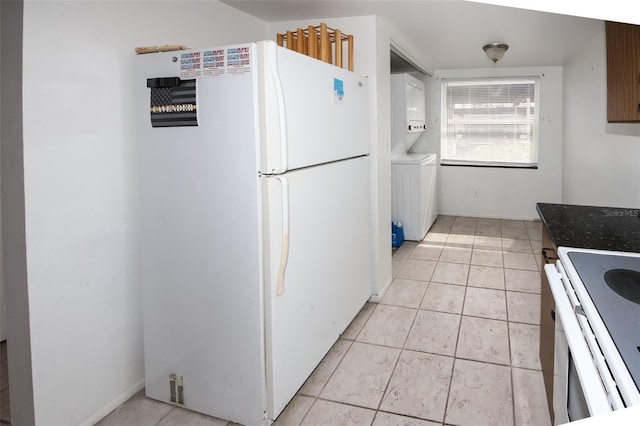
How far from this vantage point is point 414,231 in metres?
5.13

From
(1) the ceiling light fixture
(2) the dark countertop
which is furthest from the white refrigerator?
(1) the ceiling light fixture

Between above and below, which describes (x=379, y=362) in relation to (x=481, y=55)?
below

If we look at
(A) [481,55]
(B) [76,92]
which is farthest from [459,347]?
(A) [481,55]

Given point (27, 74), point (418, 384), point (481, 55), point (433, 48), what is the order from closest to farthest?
point (27, 74), point (418, 384), point (433, 48), point (481, 55)

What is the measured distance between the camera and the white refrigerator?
69.9 inches

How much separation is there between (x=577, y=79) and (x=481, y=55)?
1.07 metres

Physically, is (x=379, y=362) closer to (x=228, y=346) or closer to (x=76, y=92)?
(x=228, y=346)

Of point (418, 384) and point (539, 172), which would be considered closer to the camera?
point (418, 384)

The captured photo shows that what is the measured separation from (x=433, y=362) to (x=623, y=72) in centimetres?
178

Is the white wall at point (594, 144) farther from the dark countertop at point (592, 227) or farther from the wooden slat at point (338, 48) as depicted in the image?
the wooden slat at point (338, 48)

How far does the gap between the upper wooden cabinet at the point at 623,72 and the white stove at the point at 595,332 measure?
0.75m

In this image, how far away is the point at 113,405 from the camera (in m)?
2.08

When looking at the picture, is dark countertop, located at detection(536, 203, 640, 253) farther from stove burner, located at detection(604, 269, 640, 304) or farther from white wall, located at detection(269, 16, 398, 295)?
white wall, located at detection(269, 16, 398, 295)

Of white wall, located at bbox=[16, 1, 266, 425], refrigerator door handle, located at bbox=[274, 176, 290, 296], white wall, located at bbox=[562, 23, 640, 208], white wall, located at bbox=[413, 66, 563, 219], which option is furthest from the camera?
white wall, located at bbox=[413, 66, 563, 219]
